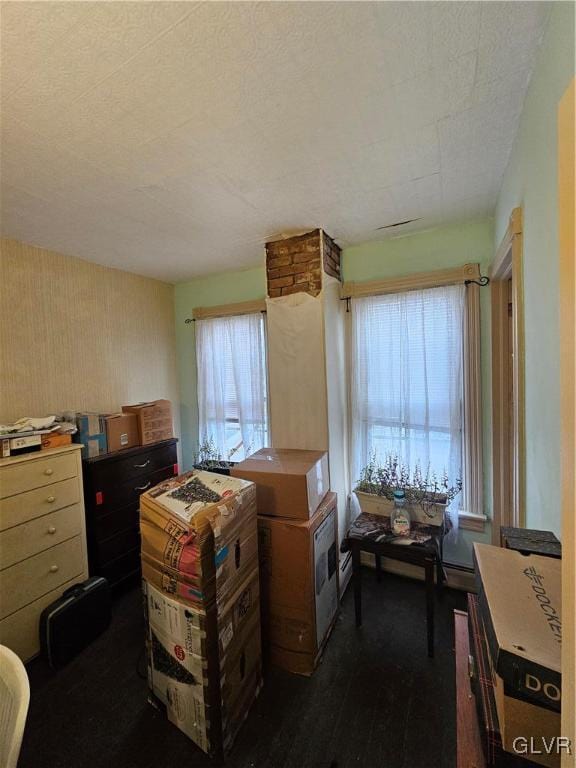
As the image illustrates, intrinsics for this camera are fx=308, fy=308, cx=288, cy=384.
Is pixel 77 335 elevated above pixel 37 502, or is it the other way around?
pixel 77 335

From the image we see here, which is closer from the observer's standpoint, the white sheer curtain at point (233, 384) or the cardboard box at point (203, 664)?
the cardboard box at point (203, 664)

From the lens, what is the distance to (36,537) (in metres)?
1.83

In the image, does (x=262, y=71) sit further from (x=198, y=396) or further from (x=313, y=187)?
(x=198, y=396)

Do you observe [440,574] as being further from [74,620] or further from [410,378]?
[74,620]

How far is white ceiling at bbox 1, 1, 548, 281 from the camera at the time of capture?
0.85m

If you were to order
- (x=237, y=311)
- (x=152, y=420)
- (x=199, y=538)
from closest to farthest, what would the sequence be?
(x=199, y=538) < (x=152, y=420) < (x=237, y=311)

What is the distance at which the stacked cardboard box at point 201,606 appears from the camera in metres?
1.27

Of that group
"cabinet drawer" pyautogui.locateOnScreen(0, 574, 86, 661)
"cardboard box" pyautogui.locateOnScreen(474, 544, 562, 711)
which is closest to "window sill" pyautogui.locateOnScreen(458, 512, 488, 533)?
"cardboard box" pyautogui.locateOnScreen(474, 544, 562, 711)

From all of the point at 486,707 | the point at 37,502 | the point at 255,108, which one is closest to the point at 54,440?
the point at 37,502

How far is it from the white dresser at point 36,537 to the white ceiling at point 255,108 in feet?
4.96

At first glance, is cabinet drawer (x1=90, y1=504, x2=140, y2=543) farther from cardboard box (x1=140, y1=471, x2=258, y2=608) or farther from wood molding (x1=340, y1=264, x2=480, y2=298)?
wood molding (x1=340, y1=264, x2=480, y2=298)

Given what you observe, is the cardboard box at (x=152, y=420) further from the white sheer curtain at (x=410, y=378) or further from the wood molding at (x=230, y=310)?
the white sheer curtain at (x=410, y=378)

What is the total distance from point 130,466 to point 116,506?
30 centimetres

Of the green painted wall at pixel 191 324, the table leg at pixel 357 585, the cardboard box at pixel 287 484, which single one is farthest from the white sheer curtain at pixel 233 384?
the table leg at pixel 357 585
